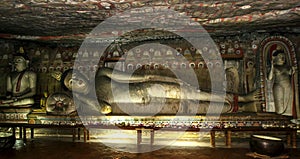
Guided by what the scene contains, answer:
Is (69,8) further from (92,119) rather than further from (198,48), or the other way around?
(198,48)

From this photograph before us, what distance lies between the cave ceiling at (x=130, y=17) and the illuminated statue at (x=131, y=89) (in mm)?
1162

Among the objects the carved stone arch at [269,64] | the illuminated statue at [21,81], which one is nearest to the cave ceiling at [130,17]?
the carved stone arch at [269,64]

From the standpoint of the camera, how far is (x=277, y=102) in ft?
19.3

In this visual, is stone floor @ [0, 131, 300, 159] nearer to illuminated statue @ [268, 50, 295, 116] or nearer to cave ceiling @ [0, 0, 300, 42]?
illuminated statue @ [268, 50, 295, 116]

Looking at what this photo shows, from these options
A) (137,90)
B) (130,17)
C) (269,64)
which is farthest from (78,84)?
(269,64)

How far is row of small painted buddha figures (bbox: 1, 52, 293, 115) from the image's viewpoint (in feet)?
18.7

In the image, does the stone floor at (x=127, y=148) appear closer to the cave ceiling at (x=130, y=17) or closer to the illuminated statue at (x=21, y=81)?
the illuminated statue at (x=21, y=81)

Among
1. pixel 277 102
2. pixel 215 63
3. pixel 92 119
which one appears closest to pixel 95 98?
pixel 92 119

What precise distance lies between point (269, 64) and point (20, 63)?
6.03 m

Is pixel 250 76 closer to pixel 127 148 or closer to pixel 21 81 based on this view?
pixel 127 148

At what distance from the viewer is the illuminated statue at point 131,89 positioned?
5.70m

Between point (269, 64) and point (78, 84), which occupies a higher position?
point (269, 64)

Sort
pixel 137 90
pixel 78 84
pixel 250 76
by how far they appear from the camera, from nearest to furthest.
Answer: pixel 137 90 < pixel 78 84 < pixel 250 76

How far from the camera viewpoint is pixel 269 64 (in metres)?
6.02
